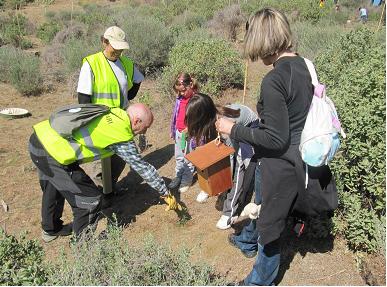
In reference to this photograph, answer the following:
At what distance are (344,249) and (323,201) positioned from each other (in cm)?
111

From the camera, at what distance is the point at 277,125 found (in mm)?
2133

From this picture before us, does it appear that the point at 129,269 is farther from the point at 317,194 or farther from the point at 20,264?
the point at 317,194

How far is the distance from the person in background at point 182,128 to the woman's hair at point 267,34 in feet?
6.78

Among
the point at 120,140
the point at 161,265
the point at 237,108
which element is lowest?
the point at 161,265

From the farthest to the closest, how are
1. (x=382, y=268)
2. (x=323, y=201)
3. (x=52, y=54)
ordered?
1. (x=52, y=54)
2. (x=382, y=268)
3. (x=323, y=201)

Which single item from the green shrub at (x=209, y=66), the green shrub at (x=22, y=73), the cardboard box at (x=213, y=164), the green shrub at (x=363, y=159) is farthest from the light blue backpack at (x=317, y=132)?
the green shrub at (x=22, y=73)

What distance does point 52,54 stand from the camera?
33.2 ft

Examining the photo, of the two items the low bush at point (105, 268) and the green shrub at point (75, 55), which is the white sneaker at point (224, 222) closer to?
the low bush at point (105, 268)

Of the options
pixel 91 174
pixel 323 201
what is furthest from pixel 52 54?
pixel 323 201

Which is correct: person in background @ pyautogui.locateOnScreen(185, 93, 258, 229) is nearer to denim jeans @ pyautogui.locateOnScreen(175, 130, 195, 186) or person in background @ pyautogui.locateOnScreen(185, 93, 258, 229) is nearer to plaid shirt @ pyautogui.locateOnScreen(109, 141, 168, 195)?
plaid shirt @ pyautogui.locateOnScreen(109, 141, 168, 195)

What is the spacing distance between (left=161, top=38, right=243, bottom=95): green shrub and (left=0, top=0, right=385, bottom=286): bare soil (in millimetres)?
529

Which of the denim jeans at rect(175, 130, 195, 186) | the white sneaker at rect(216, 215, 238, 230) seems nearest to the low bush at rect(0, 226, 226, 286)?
the white sneaker at rect(216, 215, 238, 230)

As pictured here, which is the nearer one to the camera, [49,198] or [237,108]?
[237,108]

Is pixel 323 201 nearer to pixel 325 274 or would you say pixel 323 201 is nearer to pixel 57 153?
pixel 325 274
